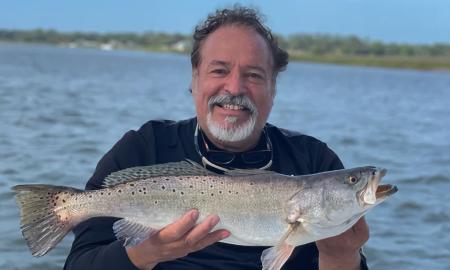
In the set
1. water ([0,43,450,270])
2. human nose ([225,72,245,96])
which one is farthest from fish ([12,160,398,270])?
water ([0,43,450,270])

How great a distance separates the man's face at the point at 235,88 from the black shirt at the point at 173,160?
0.78ft

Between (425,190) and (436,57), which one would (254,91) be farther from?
(436,57)

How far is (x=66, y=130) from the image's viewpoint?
20141 mm

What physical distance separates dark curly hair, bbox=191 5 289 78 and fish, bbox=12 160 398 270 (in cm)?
129

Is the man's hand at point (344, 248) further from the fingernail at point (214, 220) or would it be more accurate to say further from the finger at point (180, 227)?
the finger at point (180, 227)

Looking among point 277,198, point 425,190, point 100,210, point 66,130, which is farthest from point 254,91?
point 66,130

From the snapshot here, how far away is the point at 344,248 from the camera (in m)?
4.55

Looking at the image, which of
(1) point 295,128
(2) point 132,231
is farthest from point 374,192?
(1) point 295,128

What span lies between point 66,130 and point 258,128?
15883mm

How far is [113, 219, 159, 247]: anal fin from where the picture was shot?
13.8 ft

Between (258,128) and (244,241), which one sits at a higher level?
(258,128)

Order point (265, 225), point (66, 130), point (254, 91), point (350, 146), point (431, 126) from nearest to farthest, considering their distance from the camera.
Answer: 1. point (265, 225)
2. point (254, 91)
3. point (66, 130)
4. point (350, 146)
5. point (431, 126)

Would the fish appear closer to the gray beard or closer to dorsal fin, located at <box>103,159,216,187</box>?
dorsal fin, located at <box>103,159,216,187</box>

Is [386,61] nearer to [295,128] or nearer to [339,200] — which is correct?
[295,128]
